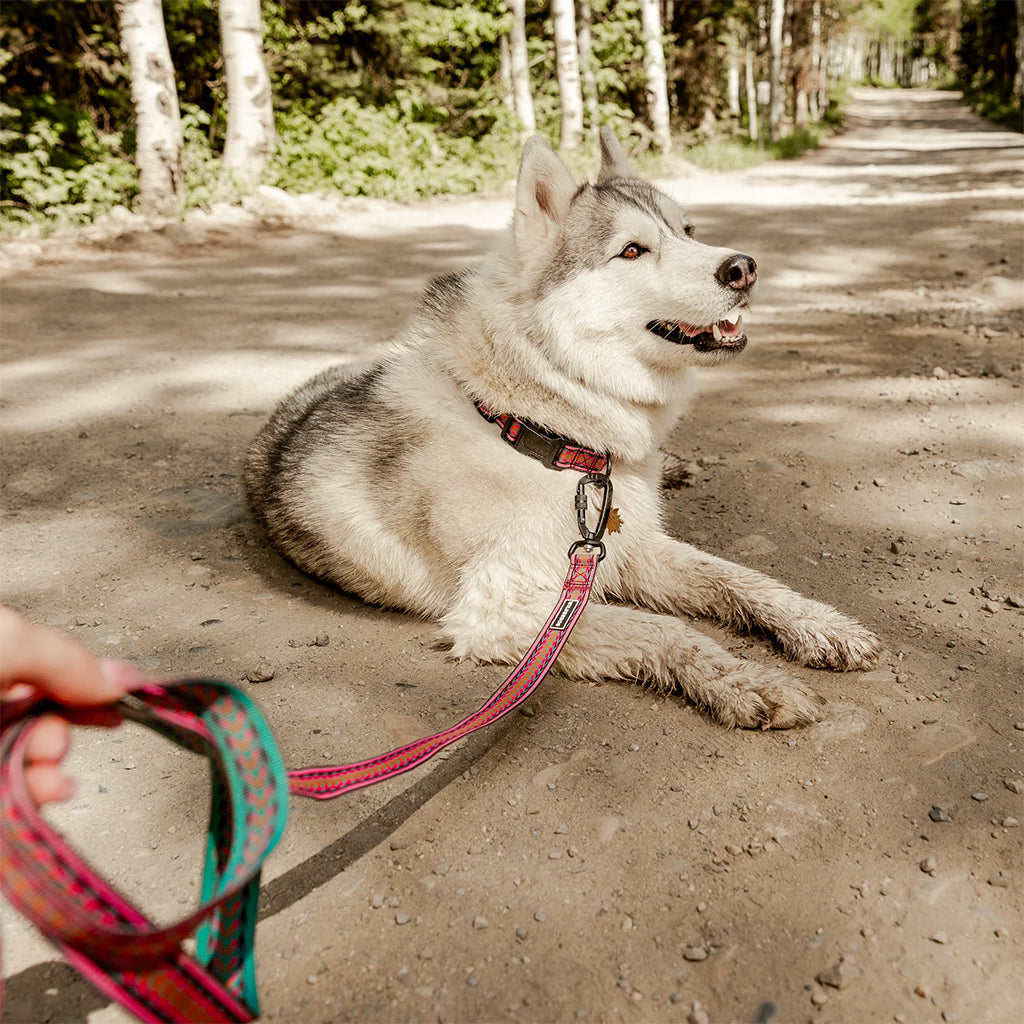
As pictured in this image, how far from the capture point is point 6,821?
1004 mm

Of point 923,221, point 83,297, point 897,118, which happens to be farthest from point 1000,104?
point 83,297

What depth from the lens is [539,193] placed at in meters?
3.21

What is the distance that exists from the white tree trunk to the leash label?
21.7 metres

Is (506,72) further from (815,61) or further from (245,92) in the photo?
(815,61)

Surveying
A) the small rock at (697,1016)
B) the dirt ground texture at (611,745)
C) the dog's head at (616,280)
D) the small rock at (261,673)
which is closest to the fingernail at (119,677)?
the dirt ground texture at (611,745)

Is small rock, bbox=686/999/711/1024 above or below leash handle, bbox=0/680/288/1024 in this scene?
below

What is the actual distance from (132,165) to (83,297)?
5870mm

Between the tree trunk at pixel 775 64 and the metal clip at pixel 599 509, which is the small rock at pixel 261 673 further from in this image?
the tree trunk at pixel 775 64

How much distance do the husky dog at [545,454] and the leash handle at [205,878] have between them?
5.55 ft

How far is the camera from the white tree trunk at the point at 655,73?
22016 millimetres

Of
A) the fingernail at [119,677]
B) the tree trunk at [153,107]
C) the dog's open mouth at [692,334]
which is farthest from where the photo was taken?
the tree trunk at [153,107]

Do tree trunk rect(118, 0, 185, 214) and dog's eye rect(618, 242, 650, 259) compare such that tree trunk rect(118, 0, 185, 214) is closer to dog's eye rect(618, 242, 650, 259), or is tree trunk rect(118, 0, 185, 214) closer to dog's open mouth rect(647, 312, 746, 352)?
dog's eye rect(618, 242, 650, 259)

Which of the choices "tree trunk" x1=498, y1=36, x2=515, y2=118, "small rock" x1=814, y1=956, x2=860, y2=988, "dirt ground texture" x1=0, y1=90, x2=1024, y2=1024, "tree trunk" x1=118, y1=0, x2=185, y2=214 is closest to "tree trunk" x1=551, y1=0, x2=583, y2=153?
"tree trunk" x1=498, y1=36, x2=515, y2=118

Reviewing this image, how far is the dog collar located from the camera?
3055 millimetres
